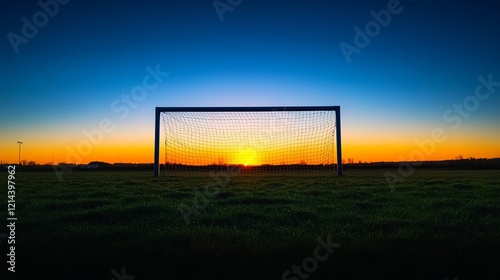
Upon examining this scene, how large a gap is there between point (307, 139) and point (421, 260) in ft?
60.9

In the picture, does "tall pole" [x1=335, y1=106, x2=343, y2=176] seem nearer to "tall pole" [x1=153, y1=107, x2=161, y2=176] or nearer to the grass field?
"tall pole" [x1=153, y1=107, x2=161, y2=176]

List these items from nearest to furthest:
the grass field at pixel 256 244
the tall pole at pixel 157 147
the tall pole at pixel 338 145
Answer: the grass field at pixel 256 244, the tall pole at pixel 157 147, the tall pole at pixel 338 145

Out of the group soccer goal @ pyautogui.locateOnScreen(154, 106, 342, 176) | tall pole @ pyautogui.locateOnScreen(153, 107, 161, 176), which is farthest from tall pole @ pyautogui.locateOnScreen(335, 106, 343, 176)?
tall pole @ pyautogui.locateOnScreen(153, 107, 161, 176)

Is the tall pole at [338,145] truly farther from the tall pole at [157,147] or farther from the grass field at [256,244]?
the grass field at [256,244]

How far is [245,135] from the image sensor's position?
841 inches

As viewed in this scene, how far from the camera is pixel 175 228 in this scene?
3.72 metres

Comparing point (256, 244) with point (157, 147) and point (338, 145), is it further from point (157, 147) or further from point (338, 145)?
point (338, 145)

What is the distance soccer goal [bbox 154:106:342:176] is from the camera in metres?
20.9

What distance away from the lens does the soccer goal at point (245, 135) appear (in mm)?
20875

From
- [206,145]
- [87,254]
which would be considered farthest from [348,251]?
[206,145]

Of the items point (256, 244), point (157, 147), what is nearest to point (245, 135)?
point (157, 147)

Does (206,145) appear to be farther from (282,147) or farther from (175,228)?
(175,228)

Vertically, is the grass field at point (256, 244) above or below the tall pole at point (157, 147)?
below

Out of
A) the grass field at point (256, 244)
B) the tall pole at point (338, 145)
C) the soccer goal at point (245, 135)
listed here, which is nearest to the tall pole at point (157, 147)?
the soccer goal at point (245, 135)
